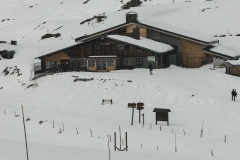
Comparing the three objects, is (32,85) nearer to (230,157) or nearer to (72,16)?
(230,157)

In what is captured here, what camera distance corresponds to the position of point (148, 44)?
2092 inches

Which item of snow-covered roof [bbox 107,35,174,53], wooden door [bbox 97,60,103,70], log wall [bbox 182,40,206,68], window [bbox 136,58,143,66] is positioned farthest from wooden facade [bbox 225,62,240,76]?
wooden door [bbox 97,60,103,70]

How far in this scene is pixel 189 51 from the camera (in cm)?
5575

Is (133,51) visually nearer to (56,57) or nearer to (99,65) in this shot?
(99,65)

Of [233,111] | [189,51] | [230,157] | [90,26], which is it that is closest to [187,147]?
[230,157]

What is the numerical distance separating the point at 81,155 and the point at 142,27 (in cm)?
4025

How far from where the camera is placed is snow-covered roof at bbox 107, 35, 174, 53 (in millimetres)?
51406

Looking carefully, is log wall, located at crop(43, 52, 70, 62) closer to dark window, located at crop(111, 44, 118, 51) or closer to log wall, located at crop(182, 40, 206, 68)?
dark window, located at crop(111, 44, 118, 51)

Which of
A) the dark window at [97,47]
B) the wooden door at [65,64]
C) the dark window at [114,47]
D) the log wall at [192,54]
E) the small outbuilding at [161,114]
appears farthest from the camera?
the log wall at [192,54]

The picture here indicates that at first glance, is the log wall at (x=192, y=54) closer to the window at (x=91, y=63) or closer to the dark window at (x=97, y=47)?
the dark window at (x=97, y=47)

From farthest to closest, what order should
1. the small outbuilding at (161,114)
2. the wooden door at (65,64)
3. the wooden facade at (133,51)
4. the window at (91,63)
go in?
the wooden door at (65,64)
the window at (91,63)
the wooden facade at (133,51)
the small outbuilding at (161,114)

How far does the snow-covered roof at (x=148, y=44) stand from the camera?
51406 millimetres

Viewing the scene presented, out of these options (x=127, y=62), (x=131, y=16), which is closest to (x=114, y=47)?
(x=127, y=62)

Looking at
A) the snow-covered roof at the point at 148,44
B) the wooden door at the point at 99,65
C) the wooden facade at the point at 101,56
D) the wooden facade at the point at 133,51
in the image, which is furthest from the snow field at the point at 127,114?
the wooden door at the point at 99,65
